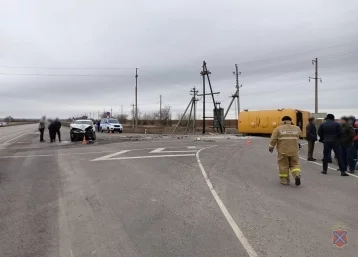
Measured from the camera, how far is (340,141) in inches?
423

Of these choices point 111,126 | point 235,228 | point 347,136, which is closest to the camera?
point 235,228

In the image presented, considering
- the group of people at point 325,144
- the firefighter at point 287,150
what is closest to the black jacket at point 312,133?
the group of people at point 325,144

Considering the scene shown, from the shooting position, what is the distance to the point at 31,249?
4441 mm

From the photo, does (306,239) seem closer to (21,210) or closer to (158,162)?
(21,210)

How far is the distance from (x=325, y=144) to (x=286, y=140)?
2.45 m

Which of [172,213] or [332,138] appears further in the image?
[332,138]

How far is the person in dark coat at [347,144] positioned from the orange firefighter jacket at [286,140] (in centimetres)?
297

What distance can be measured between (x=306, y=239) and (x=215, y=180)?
174 inches

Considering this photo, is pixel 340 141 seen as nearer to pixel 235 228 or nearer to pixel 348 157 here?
pixel 348 157

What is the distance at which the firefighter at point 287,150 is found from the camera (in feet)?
28.6

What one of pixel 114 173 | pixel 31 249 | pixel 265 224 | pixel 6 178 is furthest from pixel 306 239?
pixel 6 178

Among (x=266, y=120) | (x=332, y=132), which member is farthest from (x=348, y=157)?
(x=266, y=120)

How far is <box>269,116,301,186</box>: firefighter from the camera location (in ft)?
28.6

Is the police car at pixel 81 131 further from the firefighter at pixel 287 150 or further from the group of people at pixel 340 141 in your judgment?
the firefighter at pixel 287 150
